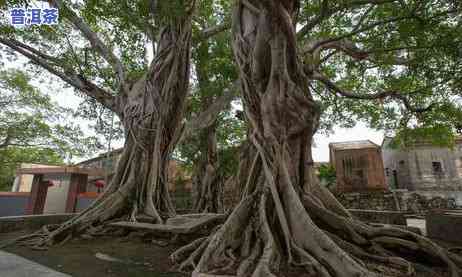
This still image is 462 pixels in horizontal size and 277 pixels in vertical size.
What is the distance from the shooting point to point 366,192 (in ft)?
35.2

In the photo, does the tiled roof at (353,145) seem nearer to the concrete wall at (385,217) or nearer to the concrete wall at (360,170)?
the concrete wall at (360,170)

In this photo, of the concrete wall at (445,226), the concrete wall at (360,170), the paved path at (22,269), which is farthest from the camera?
the concrete wall at (360,170)

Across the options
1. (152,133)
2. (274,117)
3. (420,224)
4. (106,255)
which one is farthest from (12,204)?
(420,224)

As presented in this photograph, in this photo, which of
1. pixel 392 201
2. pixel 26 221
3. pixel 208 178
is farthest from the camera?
pixel 392 201

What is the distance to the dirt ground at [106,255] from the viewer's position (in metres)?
2.27

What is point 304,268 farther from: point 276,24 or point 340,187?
point 340,187

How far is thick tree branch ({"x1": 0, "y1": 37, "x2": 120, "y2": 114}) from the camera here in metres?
4.66

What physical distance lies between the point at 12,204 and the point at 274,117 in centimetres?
1113

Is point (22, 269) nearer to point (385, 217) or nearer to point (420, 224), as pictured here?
point (385, 217)

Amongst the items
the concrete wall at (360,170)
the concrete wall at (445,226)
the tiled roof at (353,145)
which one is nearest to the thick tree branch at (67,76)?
the concrete wall at (445,226)

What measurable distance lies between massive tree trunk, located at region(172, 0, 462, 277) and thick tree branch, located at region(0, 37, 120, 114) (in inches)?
120

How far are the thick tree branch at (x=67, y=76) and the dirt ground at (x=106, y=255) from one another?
268 centimetres

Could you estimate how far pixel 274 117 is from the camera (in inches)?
129

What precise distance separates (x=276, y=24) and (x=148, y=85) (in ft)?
9.24
